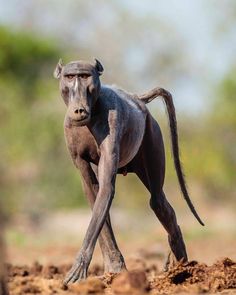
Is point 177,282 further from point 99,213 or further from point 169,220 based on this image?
point 169,220

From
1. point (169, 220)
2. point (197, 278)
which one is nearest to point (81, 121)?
point (197, 278)

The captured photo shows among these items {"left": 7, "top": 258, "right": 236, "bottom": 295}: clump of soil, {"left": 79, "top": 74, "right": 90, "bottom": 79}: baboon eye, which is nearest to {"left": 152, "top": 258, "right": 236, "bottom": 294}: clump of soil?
{"left": 7, "top": 258, "right": 236, "bottom": 295}: clump of soil

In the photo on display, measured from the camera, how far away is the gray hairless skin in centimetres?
764

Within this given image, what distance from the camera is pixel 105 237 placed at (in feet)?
27.8

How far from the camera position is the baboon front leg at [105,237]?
835 centimetres

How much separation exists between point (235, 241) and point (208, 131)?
59.1 feet

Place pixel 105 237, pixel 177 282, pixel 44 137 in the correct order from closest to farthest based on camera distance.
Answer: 1. pixel 177 282
2. pixel 105 237
3. pixel 44 137

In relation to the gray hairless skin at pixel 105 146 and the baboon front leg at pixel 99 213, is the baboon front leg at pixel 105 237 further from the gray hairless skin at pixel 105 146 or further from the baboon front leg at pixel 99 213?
the baboon front leg at pixel 99 213

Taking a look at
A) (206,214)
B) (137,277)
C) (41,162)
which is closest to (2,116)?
(41,162)

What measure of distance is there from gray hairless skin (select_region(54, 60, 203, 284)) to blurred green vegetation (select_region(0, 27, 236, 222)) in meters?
21.9

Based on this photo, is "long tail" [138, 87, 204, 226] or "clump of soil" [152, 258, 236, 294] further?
"long tail" [138, 87, 204, 226]

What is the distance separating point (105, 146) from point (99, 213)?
0.53 meters

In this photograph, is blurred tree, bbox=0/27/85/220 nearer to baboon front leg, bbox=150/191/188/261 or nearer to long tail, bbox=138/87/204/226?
long tail, bbox=138/87/204/226

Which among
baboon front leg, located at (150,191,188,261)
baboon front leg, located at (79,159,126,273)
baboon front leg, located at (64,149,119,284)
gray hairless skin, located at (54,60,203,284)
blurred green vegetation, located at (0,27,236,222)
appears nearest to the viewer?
baboon front leg, located at (64,149,119,284)
